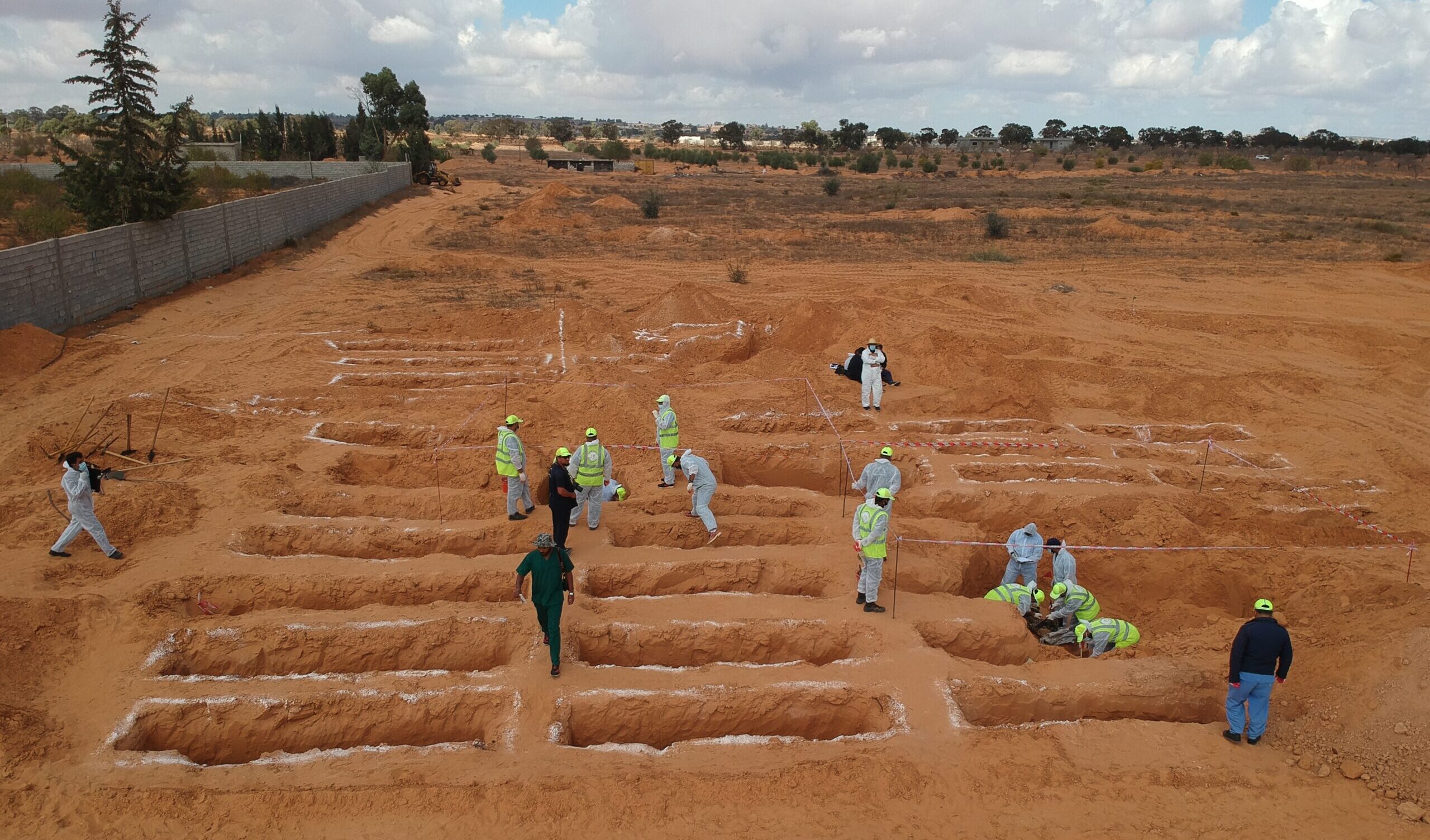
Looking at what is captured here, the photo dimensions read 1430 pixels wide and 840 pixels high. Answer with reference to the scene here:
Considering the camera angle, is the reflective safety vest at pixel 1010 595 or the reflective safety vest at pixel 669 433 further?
the reflective safety vest at pixel 669 433

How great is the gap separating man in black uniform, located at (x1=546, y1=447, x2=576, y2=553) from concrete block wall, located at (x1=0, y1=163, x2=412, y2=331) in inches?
519

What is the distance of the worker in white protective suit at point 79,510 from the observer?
28.7 feet

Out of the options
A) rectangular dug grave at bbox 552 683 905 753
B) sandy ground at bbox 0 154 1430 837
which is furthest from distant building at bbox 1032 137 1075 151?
rectangular dug grave at bbox 552 683 905 753

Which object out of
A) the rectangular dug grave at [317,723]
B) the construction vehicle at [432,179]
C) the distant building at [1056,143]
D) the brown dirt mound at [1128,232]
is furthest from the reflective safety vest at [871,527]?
the distant building at [1056,143]

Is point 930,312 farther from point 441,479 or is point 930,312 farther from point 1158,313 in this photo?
point 441,479

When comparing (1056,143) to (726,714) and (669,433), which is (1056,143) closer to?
(669,433)

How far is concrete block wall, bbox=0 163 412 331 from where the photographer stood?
16016 millimetres

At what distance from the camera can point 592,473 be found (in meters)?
9.90

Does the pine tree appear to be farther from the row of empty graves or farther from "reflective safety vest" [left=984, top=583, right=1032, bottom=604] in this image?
"reflective safety vest" [left=984, top=583, right=1032, bottom=604]

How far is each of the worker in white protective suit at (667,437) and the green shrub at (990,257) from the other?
68.5 ft

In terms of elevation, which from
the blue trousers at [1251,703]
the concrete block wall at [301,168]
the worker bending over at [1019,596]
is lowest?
the worker bending over at [1019,596]

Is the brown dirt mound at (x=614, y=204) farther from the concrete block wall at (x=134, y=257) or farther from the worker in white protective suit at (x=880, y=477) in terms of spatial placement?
the worker in white protective suit at (x=880, y=477)

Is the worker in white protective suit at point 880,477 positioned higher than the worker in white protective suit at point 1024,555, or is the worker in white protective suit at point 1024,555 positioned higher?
the worker in white protective suit at point 880,477

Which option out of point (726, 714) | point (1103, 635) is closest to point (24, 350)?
point (726, 714)
